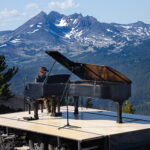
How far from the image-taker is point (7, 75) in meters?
36.9

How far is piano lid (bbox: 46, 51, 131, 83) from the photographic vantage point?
15148 millimetres

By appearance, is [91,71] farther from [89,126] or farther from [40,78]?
[89,126]

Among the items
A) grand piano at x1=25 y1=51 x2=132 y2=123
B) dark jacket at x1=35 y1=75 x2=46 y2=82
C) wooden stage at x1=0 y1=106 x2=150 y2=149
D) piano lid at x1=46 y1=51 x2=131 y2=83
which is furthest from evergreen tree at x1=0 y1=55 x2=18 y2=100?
piano lid at x1=46 y1=51 x2=131 y2=83

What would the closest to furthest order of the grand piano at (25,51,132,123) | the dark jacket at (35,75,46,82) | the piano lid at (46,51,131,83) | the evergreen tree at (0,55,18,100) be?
the grand piano at (25,51,132,123), the piano lid at (46,51,131,83), the dark jacket at (35,75,46,82), the evergreen tree at (0,55,18,100)

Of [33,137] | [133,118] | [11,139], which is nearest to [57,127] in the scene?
[33,137]

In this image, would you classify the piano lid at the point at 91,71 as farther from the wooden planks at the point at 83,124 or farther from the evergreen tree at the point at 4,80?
the evergreen tree at the point at 4,80

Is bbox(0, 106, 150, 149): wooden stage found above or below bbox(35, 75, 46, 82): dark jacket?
below

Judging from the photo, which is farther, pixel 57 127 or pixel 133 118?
Result: pixel 133 118

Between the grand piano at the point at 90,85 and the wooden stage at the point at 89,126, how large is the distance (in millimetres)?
906

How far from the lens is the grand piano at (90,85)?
1465 cm

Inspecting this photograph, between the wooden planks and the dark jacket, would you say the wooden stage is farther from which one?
the dark jacket

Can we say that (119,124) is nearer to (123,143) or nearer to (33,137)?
(123,143)

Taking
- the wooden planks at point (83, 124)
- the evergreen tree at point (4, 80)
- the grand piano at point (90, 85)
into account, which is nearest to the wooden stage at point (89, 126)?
the wooden planks at point (83, 124)

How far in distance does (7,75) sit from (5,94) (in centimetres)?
193
